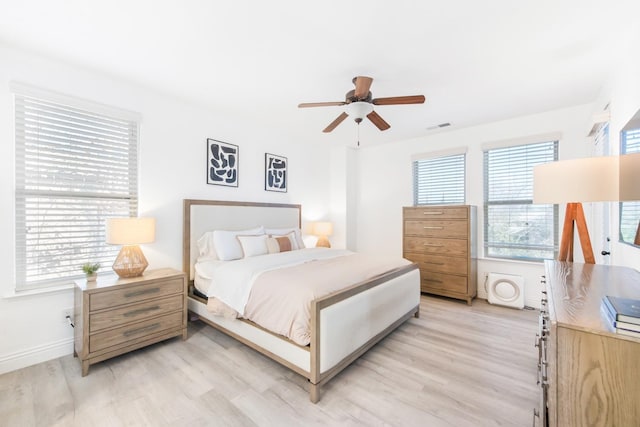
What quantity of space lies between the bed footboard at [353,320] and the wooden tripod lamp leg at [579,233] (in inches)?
52.8

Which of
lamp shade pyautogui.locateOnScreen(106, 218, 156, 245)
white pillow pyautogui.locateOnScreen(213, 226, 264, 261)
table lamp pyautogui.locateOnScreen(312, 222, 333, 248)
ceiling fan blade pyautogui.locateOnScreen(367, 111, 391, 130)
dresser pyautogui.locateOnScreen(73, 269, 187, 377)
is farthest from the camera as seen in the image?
table lamp pyautogui.locateOnScreen(312, 222, 333, 248)

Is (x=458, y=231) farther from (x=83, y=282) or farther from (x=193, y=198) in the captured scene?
(x=83, y=282)

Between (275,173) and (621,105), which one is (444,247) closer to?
(621,105)

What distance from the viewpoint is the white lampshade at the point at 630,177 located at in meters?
1.12

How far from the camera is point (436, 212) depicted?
389cm

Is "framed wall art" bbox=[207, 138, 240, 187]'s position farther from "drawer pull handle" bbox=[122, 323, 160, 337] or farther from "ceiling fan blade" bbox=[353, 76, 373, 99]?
"ceiling fan blade" bbox=[353, 76, 373, 99]

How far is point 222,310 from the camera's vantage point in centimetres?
243

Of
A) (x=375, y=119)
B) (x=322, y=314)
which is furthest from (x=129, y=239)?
(x=375, y=119)

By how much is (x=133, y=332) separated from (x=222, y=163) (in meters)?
2.07

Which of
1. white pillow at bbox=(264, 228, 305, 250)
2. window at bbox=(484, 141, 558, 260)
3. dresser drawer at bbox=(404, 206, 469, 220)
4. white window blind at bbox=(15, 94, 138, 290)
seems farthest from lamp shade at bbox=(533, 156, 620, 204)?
white window blind at bbox=(15, 94, 138, 290)

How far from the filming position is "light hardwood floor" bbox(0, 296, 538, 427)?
1.64 metres

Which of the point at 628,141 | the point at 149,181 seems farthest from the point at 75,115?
the point at 628,141

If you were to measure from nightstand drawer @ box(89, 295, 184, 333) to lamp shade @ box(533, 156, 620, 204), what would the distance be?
3.03 m

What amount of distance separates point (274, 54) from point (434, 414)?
280cm
